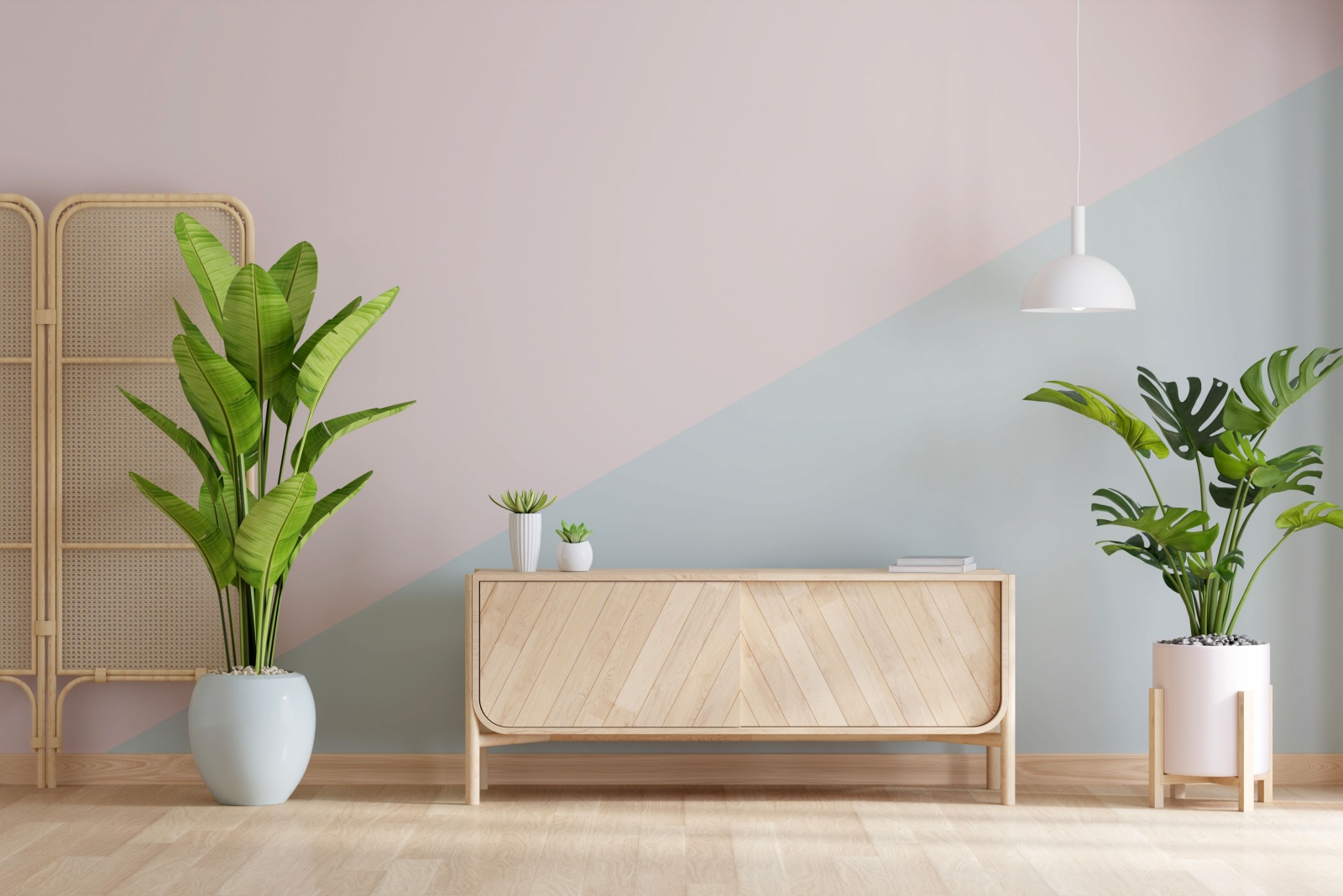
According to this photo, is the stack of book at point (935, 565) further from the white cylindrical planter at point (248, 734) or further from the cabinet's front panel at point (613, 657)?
the white cylindrical planter at point (248, 734)

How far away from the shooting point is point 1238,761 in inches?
143

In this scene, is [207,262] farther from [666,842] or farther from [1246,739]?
[1246,739]

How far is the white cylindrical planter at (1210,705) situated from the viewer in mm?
3645

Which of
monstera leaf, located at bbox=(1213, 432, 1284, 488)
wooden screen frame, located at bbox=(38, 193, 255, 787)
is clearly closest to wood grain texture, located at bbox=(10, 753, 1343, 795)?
wooden screen frame, located at bbox=(38, 193, 255, 787)

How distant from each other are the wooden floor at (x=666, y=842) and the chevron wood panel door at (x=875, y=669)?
282mm

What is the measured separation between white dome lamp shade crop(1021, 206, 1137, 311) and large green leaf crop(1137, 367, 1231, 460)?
25 centimetres

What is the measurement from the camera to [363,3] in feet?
13.4

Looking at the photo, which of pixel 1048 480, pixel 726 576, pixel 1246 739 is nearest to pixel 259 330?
pixel 726 576

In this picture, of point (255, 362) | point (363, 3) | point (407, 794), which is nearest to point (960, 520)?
point (407, 794)

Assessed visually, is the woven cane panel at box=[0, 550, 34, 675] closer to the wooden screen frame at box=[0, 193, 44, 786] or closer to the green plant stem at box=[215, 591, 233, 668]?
the wooden screen frame at box=[0, 193, 44, 786]

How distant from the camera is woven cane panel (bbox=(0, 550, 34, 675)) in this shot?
4.02 metres

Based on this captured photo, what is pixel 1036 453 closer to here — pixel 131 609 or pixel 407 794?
pixel 407 794

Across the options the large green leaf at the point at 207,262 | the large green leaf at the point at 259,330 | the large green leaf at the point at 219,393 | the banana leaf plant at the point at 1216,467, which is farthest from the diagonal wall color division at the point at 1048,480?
the large green leaf at the point at 207,262

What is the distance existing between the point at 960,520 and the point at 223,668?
2366 millimetres
